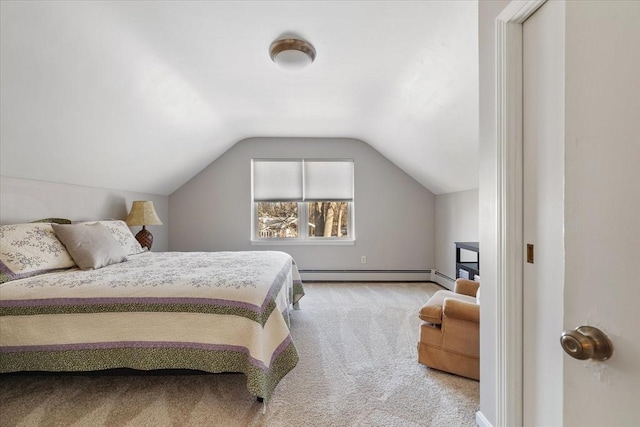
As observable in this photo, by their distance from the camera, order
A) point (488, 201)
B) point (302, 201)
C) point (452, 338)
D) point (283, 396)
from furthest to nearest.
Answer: point (302, 201), point (452, 338), point (283, 396), point (488, 201)

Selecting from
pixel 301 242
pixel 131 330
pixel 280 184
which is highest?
pixel 280 184

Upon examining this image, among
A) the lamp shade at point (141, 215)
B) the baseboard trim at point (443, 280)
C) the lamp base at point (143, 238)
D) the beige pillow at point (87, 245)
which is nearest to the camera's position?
the beige pillow at point (87, 245)

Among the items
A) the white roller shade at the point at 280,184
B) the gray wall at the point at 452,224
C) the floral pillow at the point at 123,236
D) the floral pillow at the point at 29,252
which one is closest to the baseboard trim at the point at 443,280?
the gray wall at the point at 452,224

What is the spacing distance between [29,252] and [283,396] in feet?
6.45

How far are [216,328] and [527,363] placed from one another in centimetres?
154

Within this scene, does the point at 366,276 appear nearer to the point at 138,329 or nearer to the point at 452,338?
the point at 452,338

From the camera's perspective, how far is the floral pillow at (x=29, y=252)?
1887mm

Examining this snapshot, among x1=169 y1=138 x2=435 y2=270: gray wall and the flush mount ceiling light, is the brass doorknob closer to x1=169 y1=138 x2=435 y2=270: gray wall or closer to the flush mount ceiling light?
the flush mount ceiling light

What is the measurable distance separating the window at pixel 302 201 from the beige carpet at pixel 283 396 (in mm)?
2507

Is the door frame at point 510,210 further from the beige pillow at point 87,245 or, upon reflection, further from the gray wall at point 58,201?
the gray wall at point 58,201

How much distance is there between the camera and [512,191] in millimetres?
1272

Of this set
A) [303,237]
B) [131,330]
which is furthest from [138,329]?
[303,237]

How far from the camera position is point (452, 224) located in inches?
162

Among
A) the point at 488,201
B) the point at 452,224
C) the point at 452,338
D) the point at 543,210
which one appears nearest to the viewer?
the point at 543,210
